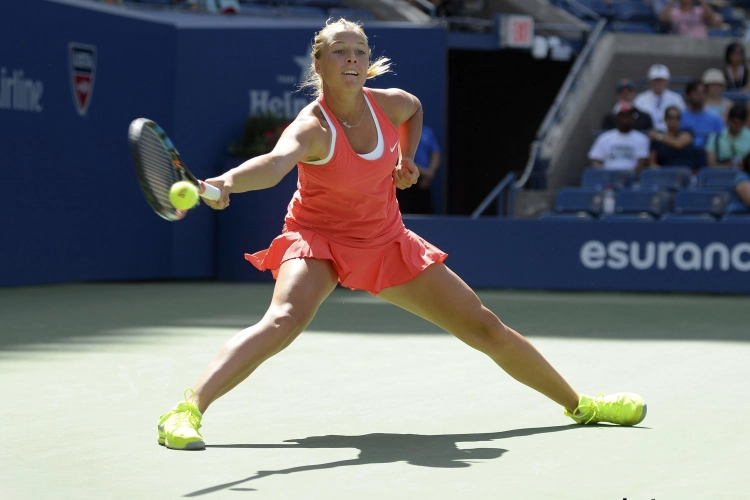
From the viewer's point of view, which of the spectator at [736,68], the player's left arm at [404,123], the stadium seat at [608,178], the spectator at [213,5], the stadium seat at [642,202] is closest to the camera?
the player's left arm at [404,123]

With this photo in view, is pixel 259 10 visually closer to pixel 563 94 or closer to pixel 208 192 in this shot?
pixel 563 94

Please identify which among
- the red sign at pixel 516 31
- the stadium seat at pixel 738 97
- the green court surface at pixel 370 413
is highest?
the red sign at pixel 516 31

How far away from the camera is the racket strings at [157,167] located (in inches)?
157

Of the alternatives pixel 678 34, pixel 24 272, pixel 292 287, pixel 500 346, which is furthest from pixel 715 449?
pixel 678 34

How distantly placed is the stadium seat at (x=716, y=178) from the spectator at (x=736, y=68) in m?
2.72

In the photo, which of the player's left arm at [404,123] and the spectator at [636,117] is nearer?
the player's left arm at [404,123]

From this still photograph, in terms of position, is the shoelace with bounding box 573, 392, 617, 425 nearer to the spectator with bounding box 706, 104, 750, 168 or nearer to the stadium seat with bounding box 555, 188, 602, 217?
the stadium seat with bounding box 555, 188, 602, 217

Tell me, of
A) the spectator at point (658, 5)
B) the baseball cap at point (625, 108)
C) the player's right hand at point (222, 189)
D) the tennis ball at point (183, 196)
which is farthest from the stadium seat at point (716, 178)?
the tennis ball at point (183, 196)

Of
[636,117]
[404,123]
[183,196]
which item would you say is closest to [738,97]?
[636,117]

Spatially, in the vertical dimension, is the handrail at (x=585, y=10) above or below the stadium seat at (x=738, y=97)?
above

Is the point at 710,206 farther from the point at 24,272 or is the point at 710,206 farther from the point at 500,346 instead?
the point at 500,346

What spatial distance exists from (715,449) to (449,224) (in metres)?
7.95

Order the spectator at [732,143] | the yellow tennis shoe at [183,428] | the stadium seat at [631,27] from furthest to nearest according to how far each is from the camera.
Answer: the stadium seat at [631,27]
the spectator at [732,143]
the yellow tennis shoe at [183,428]

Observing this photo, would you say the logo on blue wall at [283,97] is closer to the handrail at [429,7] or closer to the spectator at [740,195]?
the handrail at [429,7]
